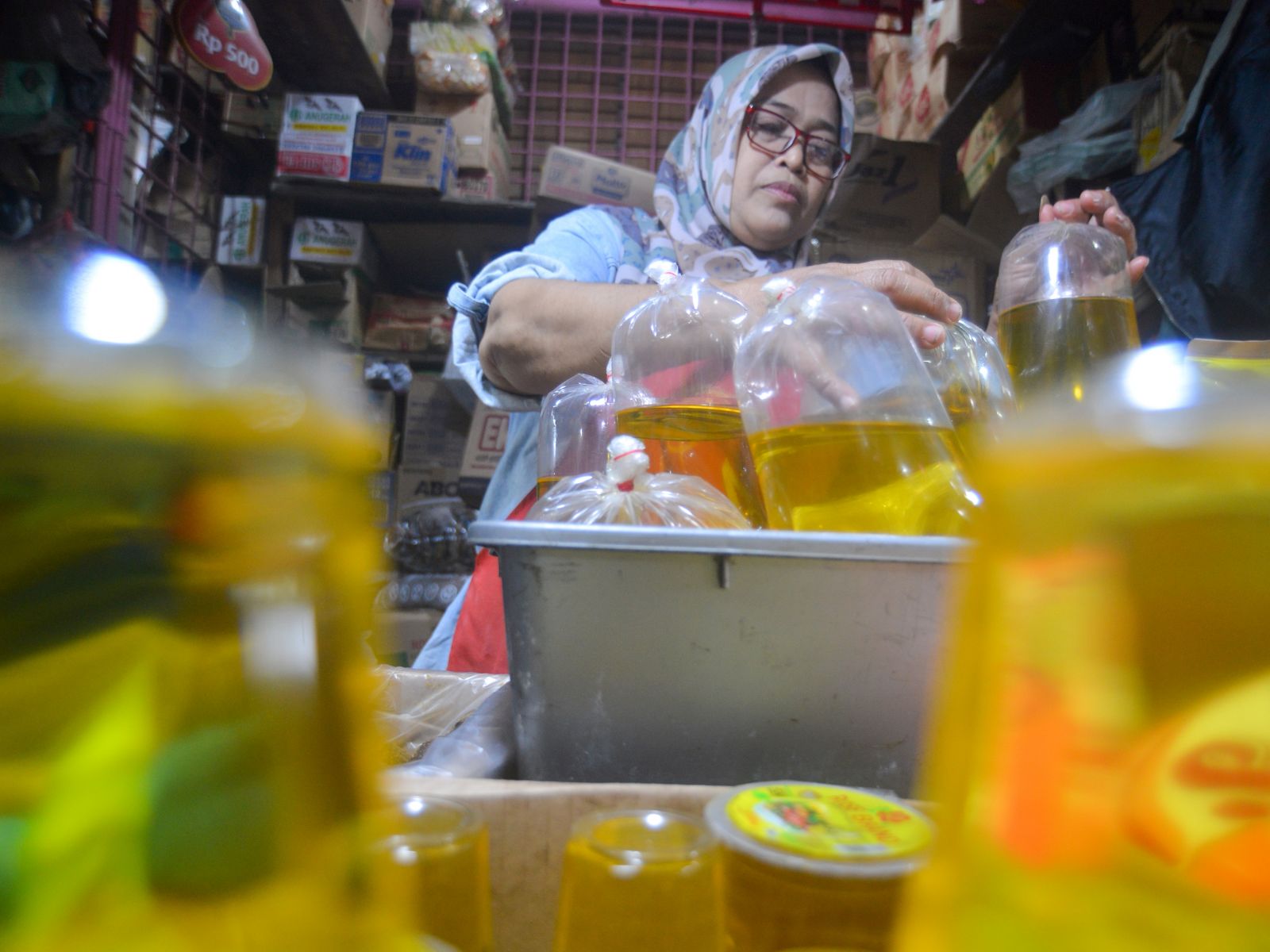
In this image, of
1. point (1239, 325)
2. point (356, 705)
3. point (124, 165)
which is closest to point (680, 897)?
point (356, 705)

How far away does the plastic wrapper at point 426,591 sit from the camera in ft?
9.02

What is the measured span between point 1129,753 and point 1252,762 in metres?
0.02

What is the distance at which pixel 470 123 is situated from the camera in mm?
2877

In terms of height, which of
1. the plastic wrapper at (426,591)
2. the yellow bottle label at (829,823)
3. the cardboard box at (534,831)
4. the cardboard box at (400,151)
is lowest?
Answer: the plastic wrapper at (426,591)

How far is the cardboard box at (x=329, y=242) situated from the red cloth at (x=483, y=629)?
190 centimetres

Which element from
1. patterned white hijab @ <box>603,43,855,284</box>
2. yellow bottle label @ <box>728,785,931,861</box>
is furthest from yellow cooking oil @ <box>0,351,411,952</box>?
patterned white hijab @ <box>603,43,855,284</box>

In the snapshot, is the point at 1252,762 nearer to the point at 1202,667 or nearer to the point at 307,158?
the point at 1202,667

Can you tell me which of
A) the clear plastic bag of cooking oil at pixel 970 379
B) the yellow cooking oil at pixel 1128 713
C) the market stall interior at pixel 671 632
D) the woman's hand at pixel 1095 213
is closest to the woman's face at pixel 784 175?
the market stall interior at pixel 671 632

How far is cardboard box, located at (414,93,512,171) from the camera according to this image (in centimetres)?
284

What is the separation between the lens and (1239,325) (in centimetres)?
145

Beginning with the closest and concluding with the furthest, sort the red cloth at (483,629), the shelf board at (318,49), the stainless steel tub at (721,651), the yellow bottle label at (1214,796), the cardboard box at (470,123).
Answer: the yellow bottle label at (1214,796) → the stainless steel tub at (721,651) → the red cloth at (483,629) → the shelf board at (318,49) → the cardboard box at (470,123)

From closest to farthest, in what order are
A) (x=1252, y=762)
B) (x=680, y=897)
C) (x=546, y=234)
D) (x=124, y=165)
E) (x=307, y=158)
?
(x=1252, y=762) < (x=680, y=897) < (x=546, y=234) < (x=124, y=165) < (x=307, y=158)

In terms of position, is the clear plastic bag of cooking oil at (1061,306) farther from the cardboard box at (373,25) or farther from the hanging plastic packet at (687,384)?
the cardboard box at (373,25)

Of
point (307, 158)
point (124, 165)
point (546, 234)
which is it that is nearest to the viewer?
point (546, 234)
